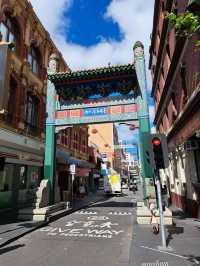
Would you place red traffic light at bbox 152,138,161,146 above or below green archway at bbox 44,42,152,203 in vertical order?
below

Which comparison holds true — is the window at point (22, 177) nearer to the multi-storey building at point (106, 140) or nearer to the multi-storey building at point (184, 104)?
the multi-storey building at point (184, 104)

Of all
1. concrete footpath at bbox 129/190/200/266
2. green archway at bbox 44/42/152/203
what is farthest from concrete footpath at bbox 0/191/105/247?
concrete footpath at bbox 129/190/200/266

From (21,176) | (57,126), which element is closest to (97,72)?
(57,126)

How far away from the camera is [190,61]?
1091 centimetres

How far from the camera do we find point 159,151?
769 centimetres

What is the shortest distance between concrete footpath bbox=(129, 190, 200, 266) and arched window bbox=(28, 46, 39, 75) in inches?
590

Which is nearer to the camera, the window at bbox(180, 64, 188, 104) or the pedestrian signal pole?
the pedestrian signal pole

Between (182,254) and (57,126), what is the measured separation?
9946mm

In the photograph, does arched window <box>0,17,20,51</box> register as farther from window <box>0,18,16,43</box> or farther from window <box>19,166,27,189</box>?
window <box>19,166,27,189</box>

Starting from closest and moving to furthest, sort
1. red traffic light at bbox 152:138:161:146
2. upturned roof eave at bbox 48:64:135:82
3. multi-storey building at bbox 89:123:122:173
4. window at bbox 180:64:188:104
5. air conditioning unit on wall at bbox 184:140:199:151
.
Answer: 1. red traffic light at bbox 152:138:161:146
2. air conditioning unit on wall at bbox 184:140:199:151
3. window at bbox 180:64:188:104
4. upturned roof eave at bbox 48:64:135:82
5. multi-storey building at bbox 89:123:122:173

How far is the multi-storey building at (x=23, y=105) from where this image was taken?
15.0m

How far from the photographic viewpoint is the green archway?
13.4 metres

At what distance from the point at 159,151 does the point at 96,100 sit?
7.40 meters

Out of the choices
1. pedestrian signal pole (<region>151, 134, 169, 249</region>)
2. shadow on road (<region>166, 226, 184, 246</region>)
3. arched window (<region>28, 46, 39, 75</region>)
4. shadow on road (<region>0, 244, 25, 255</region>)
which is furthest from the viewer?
arched window (<region>28, 46, 39, 75</region>)
